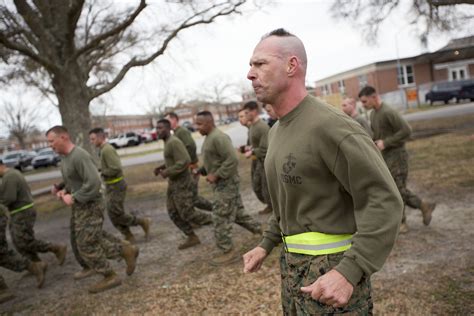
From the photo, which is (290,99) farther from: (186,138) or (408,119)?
(408,119)

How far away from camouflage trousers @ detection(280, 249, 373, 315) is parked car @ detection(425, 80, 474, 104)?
127ft

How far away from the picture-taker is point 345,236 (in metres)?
2.01

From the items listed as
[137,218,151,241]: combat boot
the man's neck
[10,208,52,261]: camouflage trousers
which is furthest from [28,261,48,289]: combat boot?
the man's neck

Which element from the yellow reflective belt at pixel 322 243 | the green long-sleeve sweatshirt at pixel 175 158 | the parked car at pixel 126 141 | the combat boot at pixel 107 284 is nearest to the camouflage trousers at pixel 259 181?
the green long-sleeve sweatshirt at pixel 175 158

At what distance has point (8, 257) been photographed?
6.20 metres

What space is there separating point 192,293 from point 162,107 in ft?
241

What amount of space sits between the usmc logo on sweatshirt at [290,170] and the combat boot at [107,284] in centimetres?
442

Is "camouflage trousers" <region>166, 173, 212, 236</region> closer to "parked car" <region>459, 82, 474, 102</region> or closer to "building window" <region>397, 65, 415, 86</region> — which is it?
"parked car" <region>459, 82, 474, 102</region>

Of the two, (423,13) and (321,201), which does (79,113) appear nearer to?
(423,13)

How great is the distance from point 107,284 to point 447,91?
37845 mm

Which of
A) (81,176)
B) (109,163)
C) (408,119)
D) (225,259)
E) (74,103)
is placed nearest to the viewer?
(81,176)

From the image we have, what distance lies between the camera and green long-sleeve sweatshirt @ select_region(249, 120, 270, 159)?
7496mm

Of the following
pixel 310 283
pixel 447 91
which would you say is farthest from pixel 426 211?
pixel 447 91

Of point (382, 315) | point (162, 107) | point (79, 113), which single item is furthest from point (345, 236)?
point (162, 107)
